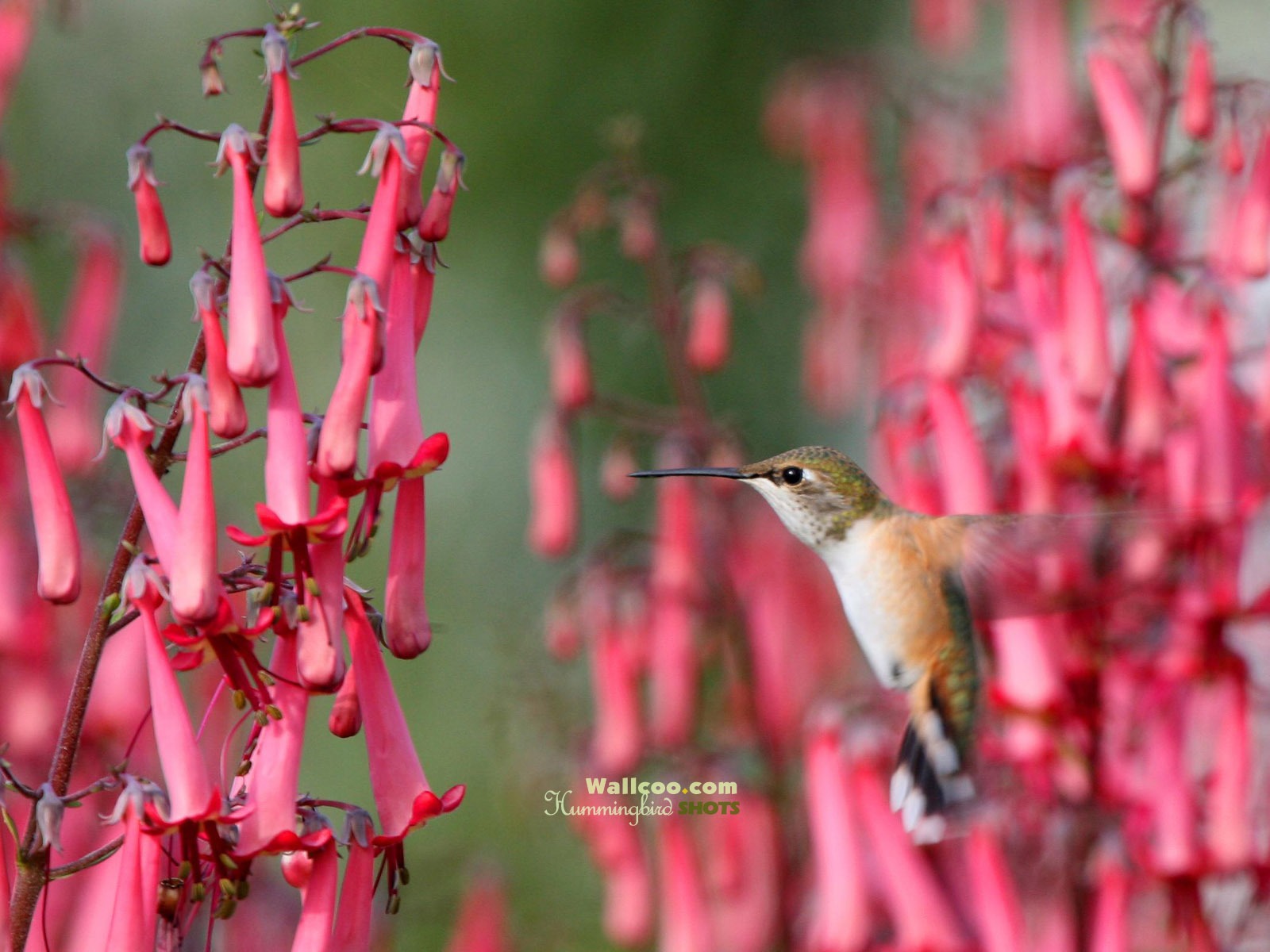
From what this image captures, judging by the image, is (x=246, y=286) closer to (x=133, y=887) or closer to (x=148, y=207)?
(x=148, y=207)

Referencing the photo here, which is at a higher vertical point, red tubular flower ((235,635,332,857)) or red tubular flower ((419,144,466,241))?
red tubular flower ((419,144,466,241))

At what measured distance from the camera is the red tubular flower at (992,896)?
2336 millimetres

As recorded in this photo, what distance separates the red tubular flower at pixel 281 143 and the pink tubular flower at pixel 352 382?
0.10m

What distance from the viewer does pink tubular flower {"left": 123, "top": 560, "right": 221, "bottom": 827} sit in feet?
4.10

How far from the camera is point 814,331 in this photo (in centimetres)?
484

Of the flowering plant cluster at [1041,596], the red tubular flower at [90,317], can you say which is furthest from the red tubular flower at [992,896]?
the red tubular flower at [90,317]

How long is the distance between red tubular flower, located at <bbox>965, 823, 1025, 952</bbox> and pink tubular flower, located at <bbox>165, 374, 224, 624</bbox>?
1535 mm

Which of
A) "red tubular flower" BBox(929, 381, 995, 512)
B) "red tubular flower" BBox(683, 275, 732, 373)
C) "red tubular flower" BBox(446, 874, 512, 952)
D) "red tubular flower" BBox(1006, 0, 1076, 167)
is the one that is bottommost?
"red tubular flower" BBox(446, 874, 512, 952)

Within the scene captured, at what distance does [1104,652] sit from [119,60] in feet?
24.1

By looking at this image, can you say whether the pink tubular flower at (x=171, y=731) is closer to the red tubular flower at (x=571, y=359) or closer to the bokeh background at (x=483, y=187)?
the red tubular flower at (x=571, y=359)

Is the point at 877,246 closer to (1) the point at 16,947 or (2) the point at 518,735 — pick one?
(2) the point at 518,735

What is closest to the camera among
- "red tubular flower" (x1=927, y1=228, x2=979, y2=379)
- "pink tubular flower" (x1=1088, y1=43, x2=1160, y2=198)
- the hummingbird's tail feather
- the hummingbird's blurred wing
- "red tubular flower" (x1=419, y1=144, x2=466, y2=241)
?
"red tubular flower" (x1=419, y1=144, x2=466, y2=241)

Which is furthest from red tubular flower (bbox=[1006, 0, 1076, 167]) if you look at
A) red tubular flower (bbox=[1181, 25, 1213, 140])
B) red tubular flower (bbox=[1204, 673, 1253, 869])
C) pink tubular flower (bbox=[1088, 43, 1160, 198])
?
red tubular flower (bbox=[1204, 673, 1253, 869])

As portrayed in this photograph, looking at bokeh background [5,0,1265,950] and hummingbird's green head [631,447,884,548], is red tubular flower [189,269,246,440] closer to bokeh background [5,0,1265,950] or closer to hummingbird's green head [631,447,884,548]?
hummingbird's green head [631,447,884,548]
